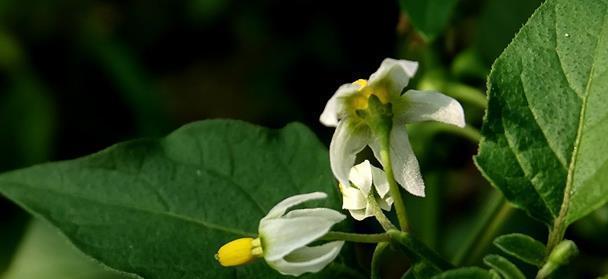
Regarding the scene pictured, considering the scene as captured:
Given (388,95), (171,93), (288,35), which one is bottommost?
(171,93)

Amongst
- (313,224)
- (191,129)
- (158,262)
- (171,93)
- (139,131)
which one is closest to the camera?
(313,224)

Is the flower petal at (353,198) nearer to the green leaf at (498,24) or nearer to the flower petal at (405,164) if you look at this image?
the flower petal at (405,164)

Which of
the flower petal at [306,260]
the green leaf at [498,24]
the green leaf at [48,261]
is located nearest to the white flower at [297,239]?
the flower petal at [306,260]

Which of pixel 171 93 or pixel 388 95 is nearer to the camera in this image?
pixel 388 95

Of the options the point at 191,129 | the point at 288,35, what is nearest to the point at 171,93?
the point at 288,35

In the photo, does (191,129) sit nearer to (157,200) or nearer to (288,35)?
(157,200)
